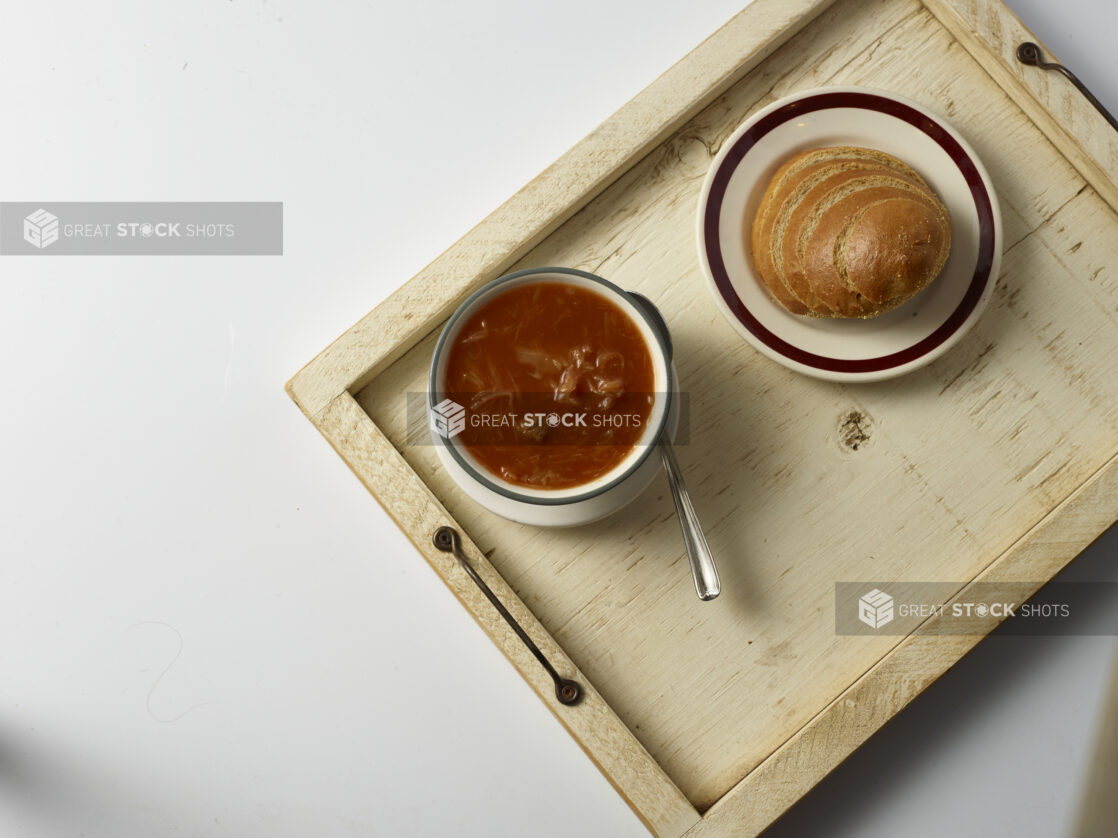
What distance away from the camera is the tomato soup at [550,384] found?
3.56 ft

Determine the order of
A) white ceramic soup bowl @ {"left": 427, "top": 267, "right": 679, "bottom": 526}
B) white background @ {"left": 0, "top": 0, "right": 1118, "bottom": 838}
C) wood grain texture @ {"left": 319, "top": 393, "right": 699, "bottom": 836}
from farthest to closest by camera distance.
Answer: white background @ {"left": 0, "top": 0, "right": 1118, "bottom": 838} → wood grain texture @ {"left": 319, "top": 393, "right": 699, "bottom": 836} → white ceramic soup bowl @ {"left": 427, "top": 267, "right": 679, "bottom": 526}

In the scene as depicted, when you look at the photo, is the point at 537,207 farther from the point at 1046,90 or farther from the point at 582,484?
the point at 1046,90

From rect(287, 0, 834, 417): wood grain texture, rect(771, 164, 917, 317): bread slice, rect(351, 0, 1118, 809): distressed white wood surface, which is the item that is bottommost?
rect(351, 0, 1118, 809): distressed white wood surface

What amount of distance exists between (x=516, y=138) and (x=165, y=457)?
88cm

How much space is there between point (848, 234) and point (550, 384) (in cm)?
47

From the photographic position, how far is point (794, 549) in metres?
1.28

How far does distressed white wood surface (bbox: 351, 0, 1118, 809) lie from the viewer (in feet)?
4.15

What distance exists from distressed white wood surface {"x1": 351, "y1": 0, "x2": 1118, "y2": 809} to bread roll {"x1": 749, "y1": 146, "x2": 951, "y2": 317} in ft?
0.46

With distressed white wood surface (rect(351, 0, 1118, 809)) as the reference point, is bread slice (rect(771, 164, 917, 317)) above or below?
above

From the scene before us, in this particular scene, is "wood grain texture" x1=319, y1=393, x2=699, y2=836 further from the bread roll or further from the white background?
the bread roll

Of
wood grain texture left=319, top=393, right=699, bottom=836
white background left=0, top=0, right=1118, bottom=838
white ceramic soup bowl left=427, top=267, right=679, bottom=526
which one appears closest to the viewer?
white ceramic soup bowl left=427, top=267, right=679, bottom=526

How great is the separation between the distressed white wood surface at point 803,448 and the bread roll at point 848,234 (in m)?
0.14

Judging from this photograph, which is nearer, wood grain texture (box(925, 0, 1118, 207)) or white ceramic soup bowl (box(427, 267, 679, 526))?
white ceramic soup bowl (box(427, 267, 679, 526))

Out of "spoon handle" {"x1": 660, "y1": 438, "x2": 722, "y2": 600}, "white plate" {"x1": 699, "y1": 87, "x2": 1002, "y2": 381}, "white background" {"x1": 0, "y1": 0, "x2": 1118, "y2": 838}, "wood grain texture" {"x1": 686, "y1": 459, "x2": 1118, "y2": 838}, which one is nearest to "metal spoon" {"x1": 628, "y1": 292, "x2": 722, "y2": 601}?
"spoon handle" {"x1": 660, "y1": 438, "x2": 722, "y2": 600}
